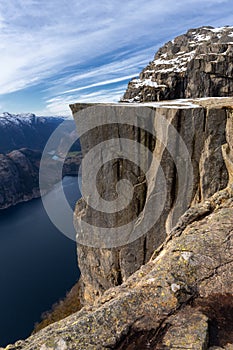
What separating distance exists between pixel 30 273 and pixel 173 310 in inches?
2689

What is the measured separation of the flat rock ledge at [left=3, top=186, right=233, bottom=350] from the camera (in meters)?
5.52

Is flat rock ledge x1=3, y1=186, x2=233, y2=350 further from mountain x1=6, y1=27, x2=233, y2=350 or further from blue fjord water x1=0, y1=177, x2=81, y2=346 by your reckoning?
blue fjord water x1=0, y1=177, x2=81, y2=346

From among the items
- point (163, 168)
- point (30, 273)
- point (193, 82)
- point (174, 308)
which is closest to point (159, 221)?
point (163, 168)

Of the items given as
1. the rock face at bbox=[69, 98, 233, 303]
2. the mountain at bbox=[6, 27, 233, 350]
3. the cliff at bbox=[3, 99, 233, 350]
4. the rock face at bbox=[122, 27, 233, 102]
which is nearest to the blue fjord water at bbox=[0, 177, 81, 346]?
the mountain at bbox=[6, 27, 233, 350]

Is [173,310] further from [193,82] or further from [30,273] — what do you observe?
[30,273]

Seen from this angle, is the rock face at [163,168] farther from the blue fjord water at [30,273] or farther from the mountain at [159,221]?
the blue fjord water at [30,273]

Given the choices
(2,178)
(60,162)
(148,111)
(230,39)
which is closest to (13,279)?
(148,111)

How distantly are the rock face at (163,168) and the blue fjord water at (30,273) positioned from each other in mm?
36719

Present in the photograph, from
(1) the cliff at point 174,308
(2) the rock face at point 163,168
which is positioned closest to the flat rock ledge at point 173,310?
(1) the cliff at point 174,308

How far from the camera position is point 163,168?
1933 cm

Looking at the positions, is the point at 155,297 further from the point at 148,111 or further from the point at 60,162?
the point at 60,162

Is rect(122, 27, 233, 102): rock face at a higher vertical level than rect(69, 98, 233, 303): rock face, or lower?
Result: higher

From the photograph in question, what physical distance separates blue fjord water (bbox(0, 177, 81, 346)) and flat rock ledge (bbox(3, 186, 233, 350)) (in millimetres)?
52777

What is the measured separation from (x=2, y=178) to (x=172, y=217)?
542 feet
